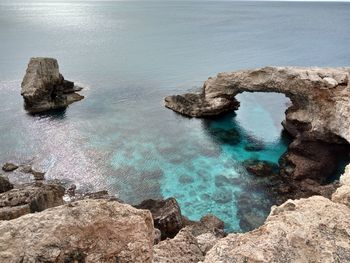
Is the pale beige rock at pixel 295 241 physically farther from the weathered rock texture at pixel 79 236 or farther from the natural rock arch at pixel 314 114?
the natural rock arch at pixel 314 114

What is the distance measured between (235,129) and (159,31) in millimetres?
94095

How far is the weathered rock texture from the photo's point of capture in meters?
8.58

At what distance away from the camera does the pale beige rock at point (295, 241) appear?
1017 cm

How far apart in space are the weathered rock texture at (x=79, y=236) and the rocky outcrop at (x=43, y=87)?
4556 centimetres

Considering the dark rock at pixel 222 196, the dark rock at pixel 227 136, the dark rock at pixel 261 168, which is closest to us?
the dark rock at pixel 222 196

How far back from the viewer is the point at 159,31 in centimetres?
13188

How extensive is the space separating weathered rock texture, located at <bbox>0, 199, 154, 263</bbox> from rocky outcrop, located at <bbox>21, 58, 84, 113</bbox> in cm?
4556

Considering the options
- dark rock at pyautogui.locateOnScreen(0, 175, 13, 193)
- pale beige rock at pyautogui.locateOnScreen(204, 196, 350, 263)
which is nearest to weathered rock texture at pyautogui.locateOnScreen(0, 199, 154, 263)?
pale beige rock at pyautogui.locateOnScreen(204, 196, 350, 263)

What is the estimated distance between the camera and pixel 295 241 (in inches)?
424

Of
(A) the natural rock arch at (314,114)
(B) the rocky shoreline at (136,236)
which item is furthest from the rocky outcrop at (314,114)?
(B) the rocky shoreline at (136,236)

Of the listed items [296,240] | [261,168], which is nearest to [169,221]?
[261,168]

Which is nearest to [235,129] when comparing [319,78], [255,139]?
[255,139]

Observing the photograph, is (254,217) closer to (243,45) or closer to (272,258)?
(272,258)

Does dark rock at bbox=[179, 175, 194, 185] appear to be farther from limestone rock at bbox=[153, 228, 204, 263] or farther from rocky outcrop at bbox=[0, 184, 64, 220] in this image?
limestone rock at bbox=[153, 228, 204, 263]
